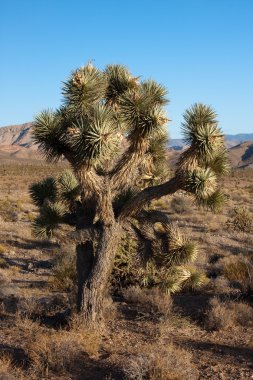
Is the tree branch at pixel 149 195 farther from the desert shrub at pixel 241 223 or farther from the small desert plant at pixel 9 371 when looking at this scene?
the desert shrub at pixel 241 223

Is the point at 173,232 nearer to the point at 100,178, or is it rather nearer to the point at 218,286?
the point at 100,178

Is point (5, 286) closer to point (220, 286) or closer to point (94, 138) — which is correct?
point (220, 286)

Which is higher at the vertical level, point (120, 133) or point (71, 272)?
point (120, 133)

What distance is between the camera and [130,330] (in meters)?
7.79

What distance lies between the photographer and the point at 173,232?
8070 mm

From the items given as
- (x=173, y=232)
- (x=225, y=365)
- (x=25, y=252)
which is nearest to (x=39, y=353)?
(x=225, y=365)

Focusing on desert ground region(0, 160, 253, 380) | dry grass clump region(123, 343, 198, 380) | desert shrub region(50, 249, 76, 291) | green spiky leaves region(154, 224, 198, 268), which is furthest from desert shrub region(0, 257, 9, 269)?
dry grass clump region(123, 343, 198, 380)

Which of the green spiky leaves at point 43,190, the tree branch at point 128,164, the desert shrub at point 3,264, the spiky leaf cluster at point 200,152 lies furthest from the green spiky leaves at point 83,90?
the desert shrub at point 3,264

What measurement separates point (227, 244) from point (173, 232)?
8.09 meters

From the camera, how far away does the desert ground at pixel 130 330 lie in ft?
19.4

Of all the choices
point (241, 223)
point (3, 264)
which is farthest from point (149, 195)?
point (241, 223)

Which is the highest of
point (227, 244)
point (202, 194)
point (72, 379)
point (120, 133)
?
point (120, 133)

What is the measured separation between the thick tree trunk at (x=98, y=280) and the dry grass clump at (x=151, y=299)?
124cm

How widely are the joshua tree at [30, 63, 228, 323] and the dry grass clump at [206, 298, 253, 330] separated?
1.00 meters
